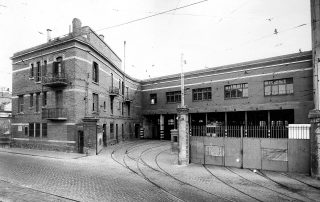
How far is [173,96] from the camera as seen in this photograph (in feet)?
104

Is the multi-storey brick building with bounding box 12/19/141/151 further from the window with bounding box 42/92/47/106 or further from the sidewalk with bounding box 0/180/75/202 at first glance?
the sidewalk with bounding box 0/180/75/202

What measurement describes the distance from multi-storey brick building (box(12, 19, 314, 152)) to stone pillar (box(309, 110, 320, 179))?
12.6m

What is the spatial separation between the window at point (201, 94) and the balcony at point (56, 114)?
56.2ft

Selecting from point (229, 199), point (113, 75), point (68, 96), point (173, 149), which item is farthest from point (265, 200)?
point (113, 75)

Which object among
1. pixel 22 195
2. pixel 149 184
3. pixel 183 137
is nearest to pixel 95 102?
pixel 183 137

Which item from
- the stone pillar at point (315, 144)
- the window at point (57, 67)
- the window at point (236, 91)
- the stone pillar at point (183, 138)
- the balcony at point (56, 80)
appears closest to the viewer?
the stone pillar at point (315, 144)

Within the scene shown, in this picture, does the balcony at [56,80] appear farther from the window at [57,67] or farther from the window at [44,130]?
the window at [44,130]

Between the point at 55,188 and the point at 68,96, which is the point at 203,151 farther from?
the point at 68,96

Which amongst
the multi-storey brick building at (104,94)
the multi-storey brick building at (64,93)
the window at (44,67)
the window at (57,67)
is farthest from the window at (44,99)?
the window at (57,67)

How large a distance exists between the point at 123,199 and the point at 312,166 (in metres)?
9.71

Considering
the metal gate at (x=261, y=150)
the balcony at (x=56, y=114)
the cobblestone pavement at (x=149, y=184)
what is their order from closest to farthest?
the cobblestone pavement at (x=149, y=184), the metal gate at (x=261, y=150), the balcony at (x=56, y=114)

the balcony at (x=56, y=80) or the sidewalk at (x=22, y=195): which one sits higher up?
the balcony at (x=56, y=80)

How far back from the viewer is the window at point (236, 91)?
2562cm

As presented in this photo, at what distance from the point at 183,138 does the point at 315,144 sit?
712 cm
